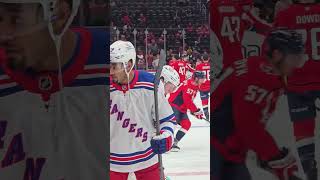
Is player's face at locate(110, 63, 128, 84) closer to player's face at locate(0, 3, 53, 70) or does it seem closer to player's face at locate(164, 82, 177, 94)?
player's face at locate(0, 3, 53, 70)

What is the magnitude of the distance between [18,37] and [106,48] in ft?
0.87

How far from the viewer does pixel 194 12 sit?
840 inches

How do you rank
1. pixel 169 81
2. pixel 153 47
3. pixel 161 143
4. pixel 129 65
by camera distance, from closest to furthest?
pixel 161 143, pixel 129 65, pixel 169 81, pixel 153 47

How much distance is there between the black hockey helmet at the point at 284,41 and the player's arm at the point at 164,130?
5.28ft

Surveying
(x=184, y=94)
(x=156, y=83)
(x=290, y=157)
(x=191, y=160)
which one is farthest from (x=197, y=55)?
(x=290, y=157)

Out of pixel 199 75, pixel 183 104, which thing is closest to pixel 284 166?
pixel 183 104

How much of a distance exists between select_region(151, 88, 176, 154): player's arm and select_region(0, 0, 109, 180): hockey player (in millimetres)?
1685

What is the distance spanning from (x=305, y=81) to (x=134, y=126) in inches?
78.4

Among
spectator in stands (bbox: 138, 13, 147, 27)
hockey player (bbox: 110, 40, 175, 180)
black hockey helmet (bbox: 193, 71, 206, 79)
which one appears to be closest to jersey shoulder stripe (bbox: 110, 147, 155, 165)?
hockey player (bbox: 110, 40, 175, 180)

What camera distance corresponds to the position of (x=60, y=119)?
179 cm

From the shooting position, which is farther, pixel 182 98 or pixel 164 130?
pixel 182 98

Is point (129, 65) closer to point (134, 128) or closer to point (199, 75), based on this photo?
point (134, 128)

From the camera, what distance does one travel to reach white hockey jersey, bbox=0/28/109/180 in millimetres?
1725

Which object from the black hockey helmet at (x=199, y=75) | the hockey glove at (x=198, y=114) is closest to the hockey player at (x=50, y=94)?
the hockey glove at (x=198, y=114)
